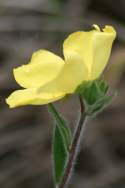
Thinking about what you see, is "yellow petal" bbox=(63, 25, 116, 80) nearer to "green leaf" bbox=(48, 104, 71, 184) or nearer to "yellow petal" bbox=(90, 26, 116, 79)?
"yellow petal" bbox=(90, 26, 116, 79)

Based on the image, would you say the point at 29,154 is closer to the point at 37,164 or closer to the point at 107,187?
the point at 37,164

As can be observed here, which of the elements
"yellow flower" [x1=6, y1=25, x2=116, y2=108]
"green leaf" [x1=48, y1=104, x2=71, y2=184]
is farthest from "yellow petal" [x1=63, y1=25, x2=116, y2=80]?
"green leaf" [x1=48, y1=104, x2=71, y2=184]

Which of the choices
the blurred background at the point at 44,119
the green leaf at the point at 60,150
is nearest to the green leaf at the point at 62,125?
the green leaf at the point at 60,150

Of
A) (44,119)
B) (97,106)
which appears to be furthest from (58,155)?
(44,119)

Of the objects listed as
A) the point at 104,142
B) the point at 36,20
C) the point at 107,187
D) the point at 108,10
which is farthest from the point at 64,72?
the point at 108,10

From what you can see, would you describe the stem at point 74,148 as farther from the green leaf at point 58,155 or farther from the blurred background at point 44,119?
the blurred background at point 44,119

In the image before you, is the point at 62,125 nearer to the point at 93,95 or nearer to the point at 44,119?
the point at 93,95

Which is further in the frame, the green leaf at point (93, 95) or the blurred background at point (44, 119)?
the blurred background at point (44, 119)
